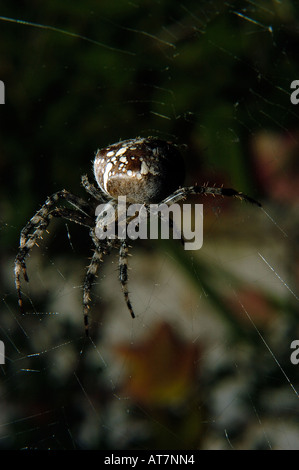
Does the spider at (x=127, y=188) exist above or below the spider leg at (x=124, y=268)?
above

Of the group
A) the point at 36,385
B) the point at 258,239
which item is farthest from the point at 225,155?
the point at 36,385

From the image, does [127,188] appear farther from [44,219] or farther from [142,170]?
[44,219]

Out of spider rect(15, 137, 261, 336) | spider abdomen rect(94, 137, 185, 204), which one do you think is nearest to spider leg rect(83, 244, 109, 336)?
spider rect(15, 137, 261, 336)

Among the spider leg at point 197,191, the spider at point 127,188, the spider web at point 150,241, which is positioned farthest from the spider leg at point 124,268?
the spider web at point 150,241

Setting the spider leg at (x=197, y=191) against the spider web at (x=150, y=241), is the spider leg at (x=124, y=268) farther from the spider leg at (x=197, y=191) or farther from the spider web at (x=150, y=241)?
the spider web at (x=150, y=241)

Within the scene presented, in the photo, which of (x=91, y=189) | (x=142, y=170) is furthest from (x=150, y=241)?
(x=142, y=170)

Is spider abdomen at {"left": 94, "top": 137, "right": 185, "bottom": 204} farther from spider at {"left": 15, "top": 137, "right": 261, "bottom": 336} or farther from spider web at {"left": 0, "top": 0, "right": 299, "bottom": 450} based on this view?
spider web at {"left": 0, "top": 0, "right": 299, "bottom": 450}
